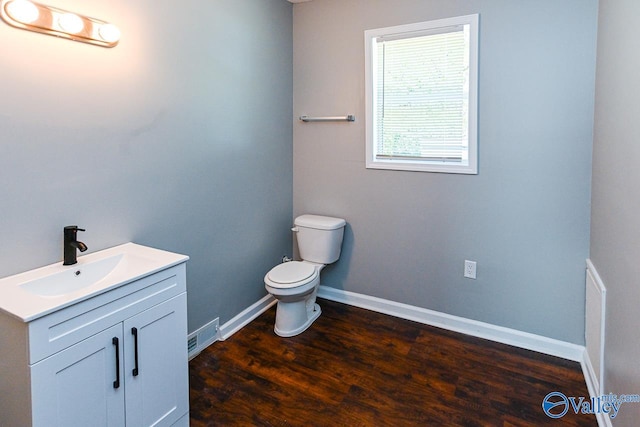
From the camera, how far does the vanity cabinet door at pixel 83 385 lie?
1274mm

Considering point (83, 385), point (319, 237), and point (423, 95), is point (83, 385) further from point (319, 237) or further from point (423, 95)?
point (423, 95)

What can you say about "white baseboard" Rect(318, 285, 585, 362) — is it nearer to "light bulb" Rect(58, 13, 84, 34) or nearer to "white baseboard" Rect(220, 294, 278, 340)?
"white baseboard" Rect(220, 294, 278, 340)

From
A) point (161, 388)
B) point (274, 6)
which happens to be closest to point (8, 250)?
point (161, 388)

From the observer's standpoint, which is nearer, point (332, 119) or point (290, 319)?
point (290, 319)

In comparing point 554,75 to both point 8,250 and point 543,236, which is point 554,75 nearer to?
point 543,236

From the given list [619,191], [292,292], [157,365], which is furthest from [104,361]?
[619,191]

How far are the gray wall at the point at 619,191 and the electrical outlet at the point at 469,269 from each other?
720 millimetres

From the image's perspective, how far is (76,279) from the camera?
1647 millimetres

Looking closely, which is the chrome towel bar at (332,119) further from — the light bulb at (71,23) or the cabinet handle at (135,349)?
the cabinet handle at (135,349)

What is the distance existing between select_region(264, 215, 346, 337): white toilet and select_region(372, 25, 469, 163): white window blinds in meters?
0.68

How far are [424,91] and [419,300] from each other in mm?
1472

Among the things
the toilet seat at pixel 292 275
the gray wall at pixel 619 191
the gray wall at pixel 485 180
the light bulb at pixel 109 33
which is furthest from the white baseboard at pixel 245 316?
the gray wall at pixel 619 191

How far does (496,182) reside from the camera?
99.1 inches

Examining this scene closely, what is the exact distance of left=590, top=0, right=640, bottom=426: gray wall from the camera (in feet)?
4.73
